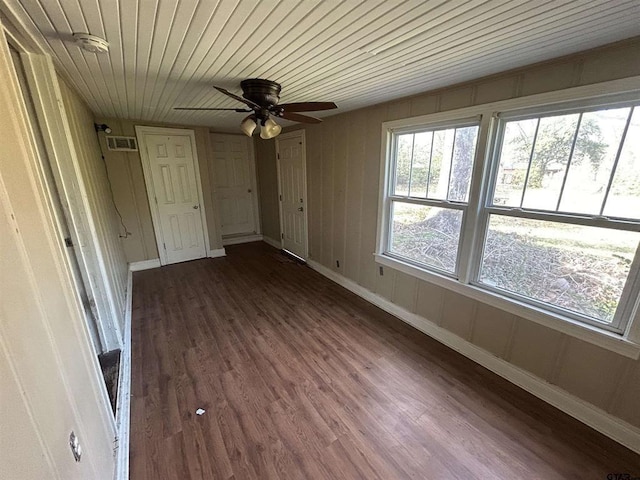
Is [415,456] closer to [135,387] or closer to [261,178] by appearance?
[135,387]

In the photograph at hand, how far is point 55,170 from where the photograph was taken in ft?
5.65

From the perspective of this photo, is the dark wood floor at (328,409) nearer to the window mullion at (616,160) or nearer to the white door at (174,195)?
the window mullion at (616,160)

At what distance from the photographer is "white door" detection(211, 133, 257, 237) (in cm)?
513

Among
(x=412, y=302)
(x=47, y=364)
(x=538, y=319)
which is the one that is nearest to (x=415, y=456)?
(x=538, y=319)

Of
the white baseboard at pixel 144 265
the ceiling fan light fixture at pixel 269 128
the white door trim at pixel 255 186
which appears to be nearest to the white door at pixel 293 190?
the white door trim at pixel 255 186

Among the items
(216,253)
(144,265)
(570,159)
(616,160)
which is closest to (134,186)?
(144,265)

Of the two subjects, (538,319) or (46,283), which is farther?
(538,319)

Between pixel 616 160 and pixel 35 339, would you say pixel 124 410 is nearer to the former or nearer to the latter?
pixel 35 339

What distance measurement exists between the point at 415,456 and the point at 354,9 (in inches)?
90.5

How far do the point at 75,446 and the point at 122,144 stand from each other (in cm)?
402

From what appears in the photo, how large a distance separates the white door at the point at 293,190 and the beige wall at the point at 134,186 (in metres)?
1.26

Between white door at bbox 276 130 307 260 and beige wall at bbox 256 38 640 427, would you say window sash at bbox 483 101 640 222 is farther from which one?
white door at bbox 276 130 307 260

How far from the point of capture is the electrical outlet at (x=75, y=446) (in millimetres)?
905

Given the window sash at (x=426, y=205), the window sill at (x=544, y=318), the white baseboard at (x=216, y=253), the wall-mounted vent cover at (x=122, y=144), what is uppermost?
the wall-mounted vent cover at (x=122, y=144)
